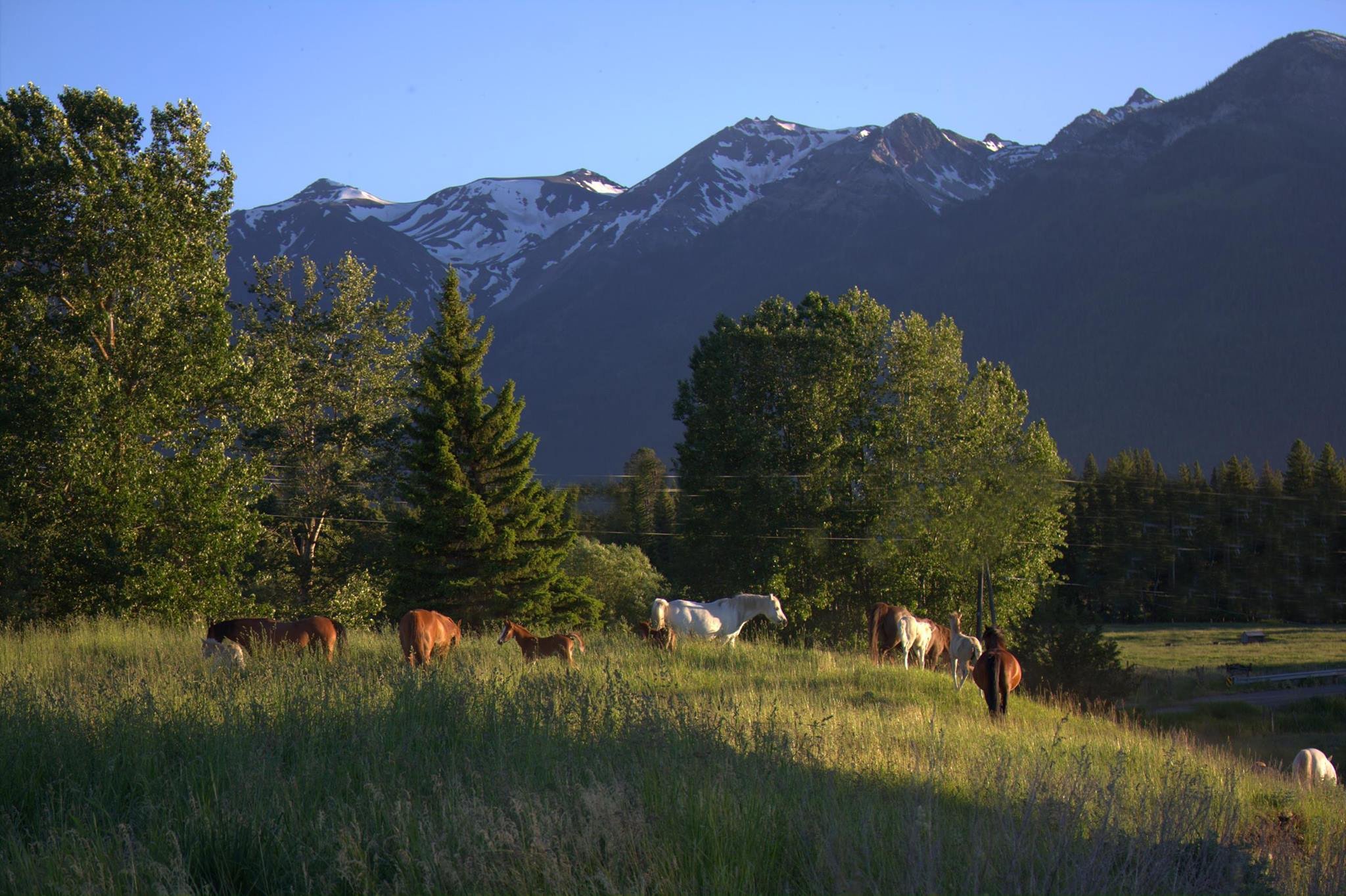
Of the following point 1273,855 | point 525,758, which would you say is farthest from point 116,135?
point 1273,855

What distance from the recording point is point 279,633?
13.3 meters

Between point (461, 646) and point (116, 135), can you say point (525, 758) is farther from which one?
point (116, 135)

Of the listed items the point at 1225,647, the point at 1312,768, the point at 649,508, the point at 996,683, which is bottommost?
the point at 1225,647

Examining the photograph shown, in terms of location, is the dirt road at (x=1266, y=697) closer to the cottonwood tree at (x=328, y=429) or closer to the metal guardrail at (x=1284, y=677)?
the metal guardrail at (x=1284, y=677)

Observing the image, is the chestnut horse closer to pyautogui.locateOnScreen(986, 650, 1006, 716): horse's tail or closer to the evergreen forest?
pyautogui.locateOnScreen(986, 650, 1006, 716): horse's tail

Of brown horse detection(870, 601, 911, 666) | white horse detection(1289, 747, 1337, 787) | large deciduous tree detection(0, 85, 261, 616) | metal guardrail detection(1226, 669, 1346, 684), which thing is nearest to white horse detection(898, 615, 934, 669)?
brown horse detection(870, 601, 911, 666)

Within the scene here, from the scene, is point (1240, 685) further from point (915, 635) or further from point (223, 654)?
point (223, 654)

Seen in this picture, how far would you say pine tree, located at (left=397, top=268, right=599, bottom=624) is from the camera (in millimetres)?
38094

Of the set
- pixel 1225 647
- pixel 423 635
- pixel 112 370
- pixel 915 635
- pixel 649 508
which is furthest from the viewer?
pixel 649 508

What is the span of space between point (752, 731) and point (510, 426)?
106 feet

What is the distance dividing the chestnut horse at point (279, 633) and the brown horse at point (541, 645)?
2.50 metres

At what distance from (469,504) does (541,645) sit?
23668 millimetres

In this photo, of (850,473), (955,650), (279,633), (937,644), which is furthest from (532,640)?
(850,473)

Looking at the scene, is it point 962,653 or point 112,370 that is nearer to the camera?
point 962,653
